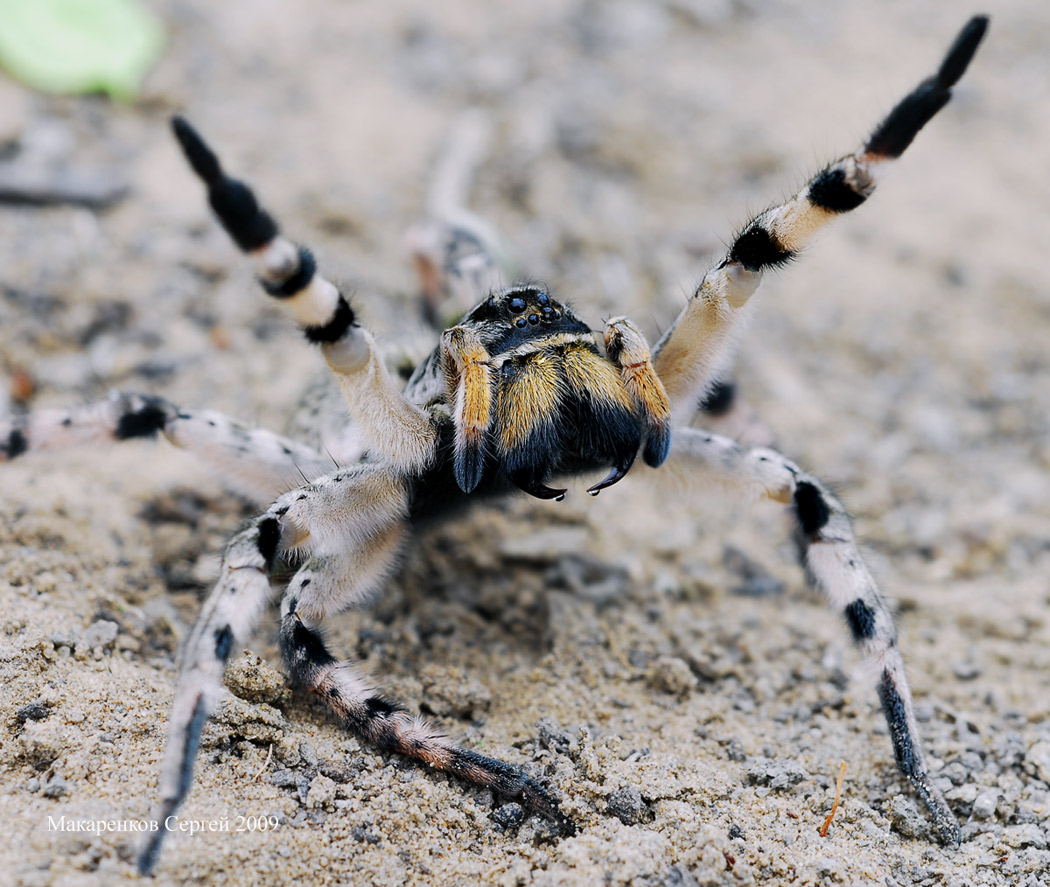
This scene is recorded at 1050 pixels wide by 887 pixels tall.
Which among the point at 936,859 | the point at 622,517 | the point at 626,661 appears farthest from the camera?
the point at 622,517

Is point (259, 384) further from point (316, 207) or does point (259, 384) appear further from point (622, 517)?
point (622, 517)

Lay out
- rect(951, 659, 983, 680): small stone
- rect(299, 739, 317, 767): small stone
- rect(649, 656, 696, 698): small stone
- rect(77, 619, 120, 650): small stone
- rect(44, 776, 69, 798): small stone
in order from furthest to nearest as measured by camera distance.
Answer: rect(951, 659, 983, 680): small stone, rect(649, 656, 696, 698): small stone, rect(77, 619, 120, 650): small stone, rect(299, 739, 317, 767): small stone, rect(44, 776, 69, 798): small stone

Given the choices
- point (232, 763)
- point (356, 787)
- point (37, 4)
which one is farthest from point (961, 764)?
point (37, 4)

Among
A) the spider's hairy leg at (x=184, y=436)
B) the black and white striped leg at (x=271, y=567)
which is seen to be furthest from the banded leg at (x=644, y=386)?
the spider's hairy leg at (x=184, y=436)

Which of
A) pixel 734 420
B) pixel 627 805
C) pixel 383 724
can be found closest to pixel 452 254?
pixel 734 420

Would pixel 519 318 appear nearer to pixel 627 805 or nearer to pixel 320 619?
pixel 320 619

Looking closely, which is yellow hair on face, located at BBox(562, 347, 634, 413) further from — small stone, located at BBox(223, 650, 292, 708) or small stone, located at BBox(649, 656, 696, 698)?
small stone, located at BBox(223, 650, 292, 708)

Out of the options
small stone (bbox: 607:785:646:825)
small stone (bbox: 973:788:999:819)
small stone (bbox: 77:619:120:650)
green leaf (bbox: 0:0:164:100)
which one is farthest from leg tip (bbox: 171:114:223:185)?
green leaf (bbox: 0:0:164:100)

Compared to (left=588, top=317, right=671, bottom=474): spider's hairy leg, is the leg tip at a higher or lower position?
higher
